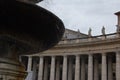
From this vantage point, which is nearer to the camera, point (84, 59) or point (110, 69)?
point (110, 69)

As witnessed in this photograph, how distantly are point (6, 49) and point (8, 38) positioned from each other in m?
0.55

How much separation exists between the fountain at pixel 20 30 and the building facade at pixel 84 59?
4620cm

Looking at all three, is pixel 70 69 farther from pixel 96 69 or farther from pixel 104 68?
pixel 104 68

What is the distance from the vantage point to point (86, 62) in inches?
2702

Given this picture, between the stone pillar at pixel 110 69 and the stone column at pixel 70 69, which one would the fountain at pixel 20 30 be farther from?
the stone column at pixel 70 69

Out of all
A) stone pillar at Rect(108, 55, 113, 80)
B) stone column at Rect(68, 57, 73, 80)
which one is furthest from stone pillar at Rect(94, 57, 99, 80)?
stone column at Rect(68, 57, 73, 80)

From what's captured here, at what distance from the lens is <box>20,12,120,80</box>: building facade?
5847 cm

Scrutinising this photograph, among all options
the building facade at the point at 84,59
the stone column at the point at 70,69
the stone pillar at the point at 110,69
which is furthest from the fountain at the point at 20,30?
the stone column at the point at 70,69

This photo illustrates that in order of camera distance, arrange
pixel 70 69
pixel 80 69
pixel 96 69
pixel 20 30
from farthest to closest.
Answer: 1. pixel 70 69
2. pixel 80 69
3. pixel 96 69
4. pixel 20 30

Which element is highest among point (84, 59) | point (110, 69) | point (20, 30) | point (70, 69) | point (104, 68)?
point (20, 30)

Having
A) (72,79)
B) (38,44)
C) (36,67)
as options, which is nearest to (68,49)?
(72,79)

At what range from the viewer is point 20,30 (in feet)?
37.7

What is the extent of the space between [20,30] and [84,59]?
5527cm

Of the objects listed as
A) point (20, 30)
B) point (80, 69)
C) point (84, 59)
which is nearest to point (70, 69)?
point (80, 69)
